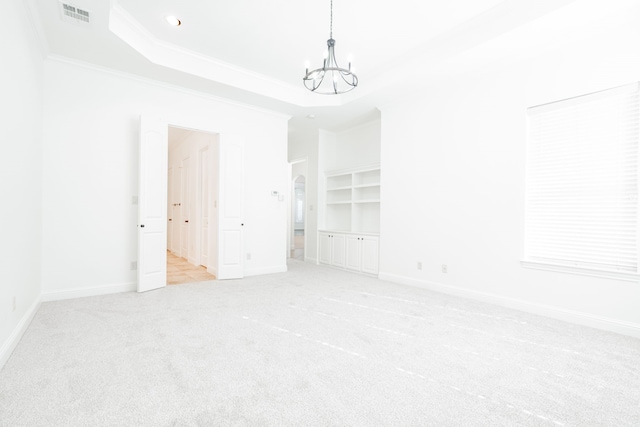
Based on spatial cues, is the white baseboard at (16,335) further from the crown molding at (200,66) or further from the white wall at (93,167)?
the crown molding at (200,66)

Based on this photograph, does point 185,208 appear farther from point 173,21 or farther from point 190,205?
point 173,21

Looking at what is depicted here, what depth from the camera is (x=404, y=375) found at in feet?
6.68

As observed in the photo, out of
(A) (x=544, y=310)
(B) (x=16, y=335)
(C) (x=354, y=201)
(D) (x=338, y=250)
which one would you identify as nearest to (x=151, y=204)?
(B) (x=16, y=335)

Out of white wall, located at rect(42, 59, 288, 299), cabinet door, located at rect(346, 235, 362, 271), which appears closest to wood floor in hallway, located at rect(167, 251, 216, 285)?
white wall, located at rect(42, 59, 288, 299)

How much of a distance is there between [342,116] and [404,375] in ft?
15.5

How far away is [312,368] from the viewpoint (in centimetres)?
211

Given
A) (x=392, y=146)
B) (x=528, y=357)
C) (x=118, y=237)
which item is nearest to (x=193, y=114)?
(x=118, y=237)

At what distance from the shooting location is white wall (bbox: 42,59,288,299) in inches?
144

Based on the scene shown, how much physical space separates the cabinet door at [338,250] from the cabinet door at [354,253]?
0.15m

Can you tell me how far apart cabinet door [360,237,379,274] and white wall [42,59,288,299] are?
11.1 feet

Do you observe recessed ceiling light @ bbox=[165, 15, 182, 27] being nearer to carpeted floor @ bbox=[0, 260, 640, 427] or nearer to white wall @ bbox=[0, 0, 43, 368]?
white wall @ bbox=[0, 0, 43, 368]

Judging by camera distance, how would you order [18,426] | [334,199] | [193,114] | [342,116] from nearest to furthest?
[18,426]
[193,114]
[342,116]
[334,199]

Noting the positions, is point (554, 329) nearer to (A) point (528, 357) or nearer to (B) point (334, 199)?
(A) point (528, 357)

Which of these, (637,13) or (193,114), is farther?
(193,114)
